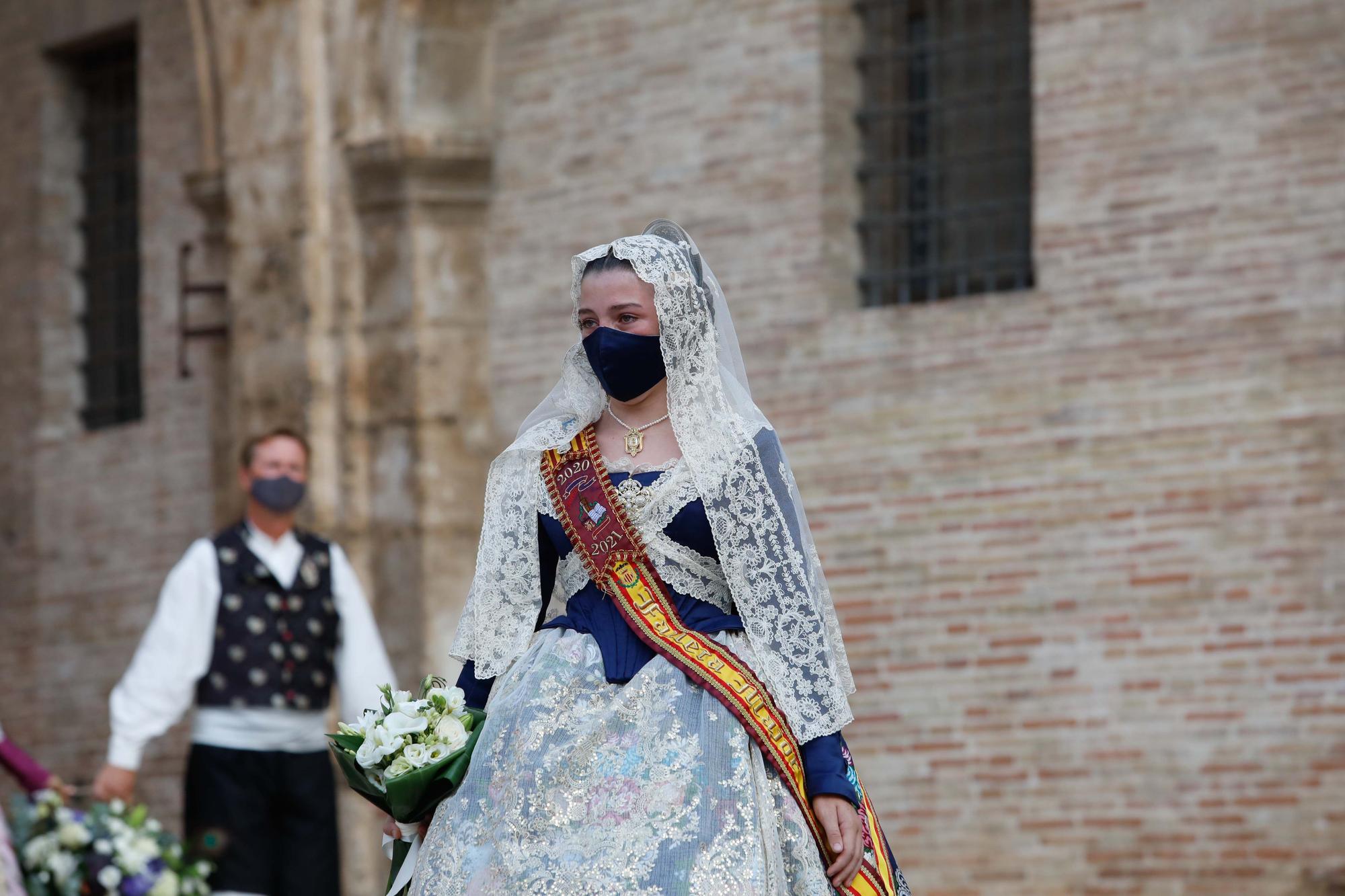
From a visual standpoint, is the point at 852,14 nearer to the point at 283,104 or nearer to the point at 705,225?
the point at 705,225

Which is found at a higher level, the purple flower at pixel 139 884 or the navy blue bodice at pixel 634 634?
the navy blue bodice at pixel 634 634

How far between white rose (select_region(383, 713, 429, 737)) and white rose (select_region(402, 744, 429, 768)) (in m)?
0.04

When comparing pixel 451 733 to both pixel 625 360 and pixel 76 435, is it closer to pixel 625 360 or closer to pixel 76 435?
pixel 625 360

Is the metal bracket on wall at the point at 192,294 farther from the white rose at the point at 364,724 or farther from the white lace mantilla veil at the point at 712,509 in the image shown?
the white rose at the point at 364,724

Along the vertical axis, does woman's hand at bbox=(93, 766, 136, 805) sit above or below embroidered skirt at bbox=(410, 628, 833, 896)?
below

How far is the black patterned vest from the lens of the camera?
23.9 ft

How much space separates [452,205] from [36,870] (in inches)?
174

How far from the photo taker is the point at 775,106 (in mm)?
9672

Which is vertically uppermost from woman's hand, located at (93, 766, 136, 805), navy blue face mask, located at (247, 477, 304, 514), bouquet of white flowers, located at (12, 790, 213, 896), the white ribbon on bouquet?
navy blue face mask, located at (247, 477, 304, 514)

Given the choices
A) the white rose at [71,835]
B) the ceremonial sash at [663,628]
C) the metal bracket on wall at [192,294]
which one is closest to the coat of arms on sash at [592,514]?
the ceremonial sash at [663,628]

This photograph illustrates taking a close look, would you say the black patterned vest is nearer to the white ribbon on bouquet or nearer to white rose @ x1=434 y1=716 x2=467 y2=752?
the white ribbon on bouquet

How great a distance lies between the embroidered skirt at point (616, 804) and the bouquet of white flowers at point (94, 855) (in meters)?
3.15

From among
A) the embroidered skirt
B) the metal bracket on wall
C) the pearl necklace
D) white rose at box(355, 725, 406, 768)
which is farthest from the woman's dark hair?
the metal bracket on wall

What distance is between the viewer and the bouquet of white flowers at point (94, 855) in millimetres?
7137
